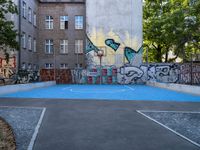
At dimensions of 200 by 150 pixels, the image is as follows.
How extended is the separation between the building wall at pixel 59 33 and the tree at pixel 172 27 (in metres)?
9.57

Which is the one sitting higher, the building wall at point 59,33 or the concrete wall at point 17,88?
the building wall at point 59,33

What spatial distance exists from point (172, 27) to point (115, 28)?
1117 centimetres

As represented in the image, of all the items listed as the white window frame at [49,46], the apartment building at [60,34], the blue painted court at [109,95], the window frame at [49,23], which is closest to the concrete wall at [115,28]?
the apartment building at [60,34]

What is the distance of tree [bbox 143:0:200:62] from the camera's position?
32.2m

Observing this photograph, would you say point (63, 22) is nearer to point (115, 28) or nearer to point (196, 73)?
point (115, 28)

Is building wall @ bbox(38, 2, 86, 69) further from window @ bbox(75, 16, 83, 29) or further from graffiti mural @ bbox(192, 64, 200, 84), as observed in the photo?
graffiti mural @ bbox(192, 64, 200, 84)

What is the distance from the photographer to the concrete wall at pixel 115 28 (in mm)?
44000

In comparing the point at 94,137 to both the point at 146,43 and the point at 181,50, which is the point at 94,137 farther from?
the point at 146,43

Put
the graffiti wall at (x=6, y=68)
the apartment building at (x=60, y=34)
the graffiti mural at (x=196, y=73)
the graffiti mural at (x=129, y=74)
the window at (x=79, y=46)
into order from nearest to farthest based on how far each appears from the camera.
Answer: the graffiti mural at (x=196, y=73), the graffiti wall at (x=6, y=68), the graffiti mural at (x=129, y=74), the apartment building at (x=60, y=34), the window at (x=79, y=46)

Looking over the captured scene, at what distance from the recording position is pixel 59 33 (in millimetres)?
47688

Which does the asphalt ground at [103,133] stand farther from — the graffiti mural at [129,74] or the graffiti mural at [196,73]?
the graffiti mural at [129,74]

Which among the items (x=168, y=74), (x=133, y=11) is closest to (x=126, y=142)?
(x=168, y=74)

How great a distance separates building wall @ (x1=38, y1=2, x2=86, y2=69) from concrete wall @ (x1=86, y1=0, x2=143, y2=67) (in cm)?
404

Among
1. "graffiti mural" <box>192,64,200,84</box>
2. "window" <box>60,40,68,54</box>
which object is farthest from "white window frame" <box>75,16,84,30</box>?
"graffiti mural" <box>192,64,200,84</box>
